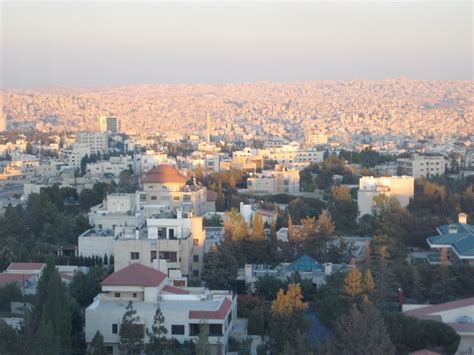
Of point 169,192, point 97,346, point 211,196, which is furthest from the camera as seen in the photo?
point 211,196

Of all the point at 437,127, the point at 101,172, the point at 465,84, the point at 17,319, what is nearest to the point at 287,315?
the point at 17,319

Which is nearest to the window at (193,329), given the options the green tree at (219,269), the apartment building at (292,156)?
the green tree at (219,269)

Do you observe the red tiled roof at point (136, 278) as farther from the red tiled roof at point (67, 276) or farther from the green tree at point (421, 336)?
the green tree at point (421, 336)

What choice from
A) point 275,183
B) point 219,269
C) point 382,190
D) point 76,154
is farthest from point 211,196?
point 76,154

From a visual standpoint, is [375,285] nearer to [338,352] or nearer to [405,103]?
[338,352]

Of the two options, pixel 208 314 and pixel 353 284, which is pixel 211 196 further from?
pixel 208 314

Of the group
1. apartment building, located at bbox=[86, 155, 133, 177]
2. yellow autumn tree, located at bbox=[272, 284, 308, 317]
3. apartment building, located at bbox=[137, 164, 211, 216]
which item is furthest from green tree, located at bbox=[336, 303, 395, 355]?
apartment building, located at bbox=[86, 155, 133, 177]
